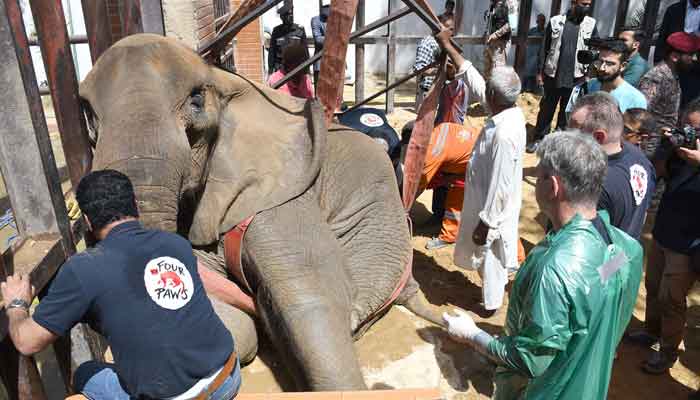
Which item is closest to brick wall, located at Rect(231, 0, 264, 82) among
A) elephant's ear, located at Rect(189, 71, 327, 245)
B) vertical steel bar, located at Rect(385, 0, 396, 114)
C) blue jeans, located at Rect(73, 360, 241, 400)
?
vertical steel bar, located at Rect(385, 0, 396, 114)

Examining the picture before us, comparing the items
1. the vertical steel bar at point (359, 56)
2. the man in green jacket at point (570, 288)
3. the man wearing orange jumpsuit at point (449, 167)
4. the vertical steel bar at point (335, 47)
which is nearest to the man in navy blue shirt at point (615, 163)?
the man in green jacket at point (570, 288)

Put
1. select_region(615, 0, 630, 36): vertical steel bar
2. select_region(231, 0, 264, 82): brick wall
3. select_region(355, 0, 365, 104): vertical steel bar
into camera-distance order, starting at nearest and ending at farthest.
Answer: select_region(231, 0, 264, 82): brick wall
select_region(615, 0, 630, 36): vertical steel bar
select_region(355, 0, 365, 104): vertical steel bar

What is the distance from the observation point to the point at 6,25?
1.86 metres

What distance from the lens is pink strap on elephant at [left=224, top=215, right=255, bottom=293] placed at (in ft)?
9.02

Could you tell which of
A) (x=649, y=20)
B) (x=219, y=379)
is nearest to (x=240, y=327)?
(x=219, y=379)

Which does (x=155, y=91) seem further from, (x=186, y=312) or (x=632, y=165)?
(x=632, y=165)

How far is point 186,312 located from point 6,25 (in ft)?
3.79

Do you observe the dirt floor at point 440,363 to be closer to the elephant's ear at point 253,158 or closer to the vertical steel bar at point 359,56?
the elephant's ear at point 253,158

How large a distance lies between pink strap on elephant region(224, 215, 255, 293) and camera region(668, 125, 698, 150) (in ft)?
7.73

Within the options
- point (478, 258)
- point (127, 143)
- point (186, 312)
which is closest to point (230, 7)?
point (478, 258)

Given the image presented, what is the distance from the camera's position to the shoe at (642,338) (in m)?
3.81

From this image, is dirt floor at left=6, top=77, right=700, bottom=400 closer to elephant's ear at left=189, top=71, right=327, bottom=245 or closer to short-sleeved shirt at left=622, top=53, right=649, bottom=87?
elephant's ear at left=189, top=71, right=327, bottom=245

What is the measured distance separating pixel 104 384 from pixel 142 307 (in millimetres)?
503

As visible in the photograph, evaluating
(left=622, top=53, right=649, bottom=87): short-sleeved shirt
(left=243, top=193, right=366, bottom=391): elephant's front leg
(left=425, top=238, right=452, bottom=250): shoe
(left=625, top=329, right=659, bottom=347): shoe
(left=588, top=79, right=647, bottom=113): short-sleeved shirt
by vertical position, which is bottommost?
(left=425, top=238, right=452, bottom=250): shoe
